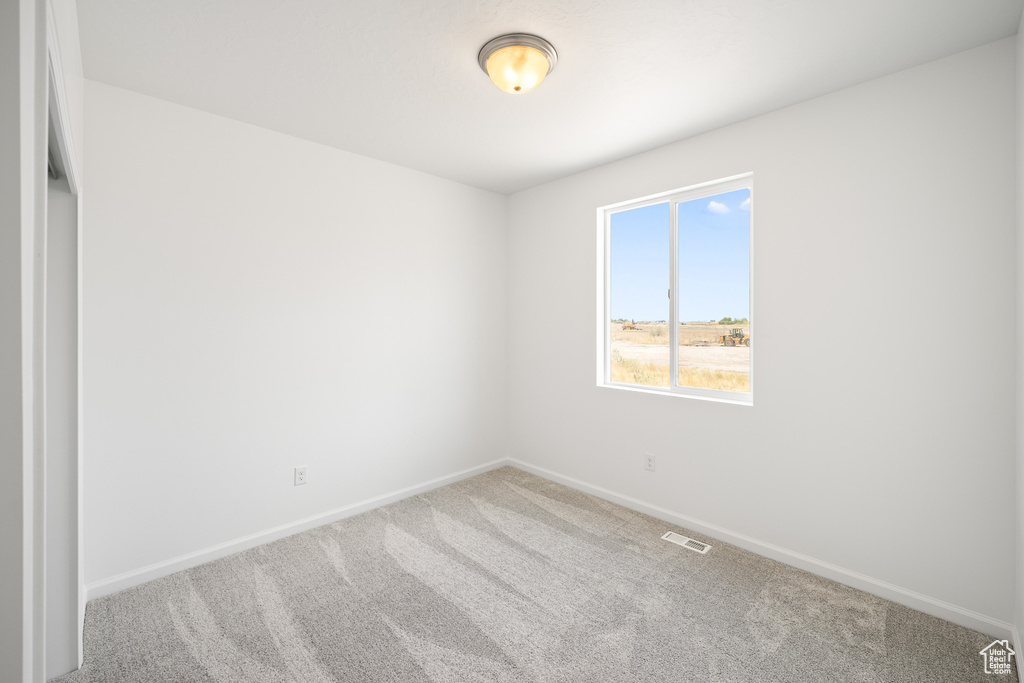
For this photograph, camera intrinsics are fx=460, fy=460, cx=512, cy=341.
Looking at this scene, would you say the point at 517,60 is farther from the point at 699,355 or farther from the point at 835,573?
the point at 835,573

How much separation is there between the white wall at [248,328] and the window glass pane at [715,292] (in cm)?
183

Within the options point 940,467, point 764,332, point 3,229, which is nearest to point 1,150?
point 3,229

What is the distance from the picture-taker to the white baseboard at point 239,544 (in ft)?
7.70

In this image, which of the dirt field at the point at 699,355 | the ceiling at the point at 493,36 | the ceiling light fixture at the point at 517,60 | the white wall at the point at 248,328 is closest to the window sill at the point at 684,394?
the dirt field at the point at 699,355

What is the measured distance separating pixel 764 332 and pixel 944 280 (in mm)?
805

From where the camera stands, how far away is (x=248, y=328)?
2.79 m

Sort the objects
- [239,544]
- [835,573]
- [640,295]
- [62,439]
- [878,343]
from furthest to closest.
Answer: [640,295] → [239,544] → [835,573] → [878,343] → [62,439]

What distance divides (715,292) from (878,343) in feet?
3.13

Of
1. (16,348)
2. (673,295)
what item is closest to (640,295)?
(673,295)

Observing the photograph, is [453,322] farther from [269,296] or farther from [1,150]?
[1,150]

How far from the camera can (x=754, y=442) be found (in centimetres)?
274

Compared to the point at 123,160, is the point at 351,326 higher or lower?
lower

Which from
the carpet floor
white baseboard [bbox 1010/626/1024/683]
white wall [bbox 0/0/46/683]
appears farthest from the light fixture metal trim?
white baseboard [bbox 1010/626/1024/683]

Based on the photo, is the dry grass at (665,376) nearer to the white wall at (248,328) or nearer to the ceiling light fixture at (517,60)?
the white wall at (248,328)
